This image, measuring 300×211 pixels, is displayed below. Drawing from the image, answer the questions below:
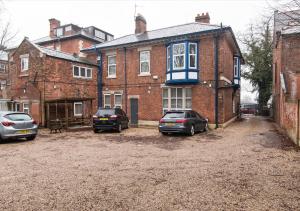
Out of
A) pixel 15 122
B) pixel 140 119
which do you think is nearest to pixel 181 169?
pixel 15 122

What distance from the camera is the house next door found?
64.9 ft

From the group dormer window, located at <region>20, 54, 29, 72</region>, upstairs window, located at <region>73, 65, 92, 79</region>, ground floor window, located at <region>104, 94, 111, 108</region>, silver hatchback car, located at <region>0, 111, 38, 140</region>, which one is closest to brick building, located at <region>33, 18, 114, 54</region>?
upstairs window, located at <region>73, 65, 92, 79</region>

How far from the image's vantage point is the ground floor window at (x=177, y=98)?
1745 centimetres

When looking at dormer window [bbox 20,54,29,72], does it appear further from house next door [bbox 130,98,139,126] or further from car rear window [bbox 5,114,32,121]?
house next door [bbox 130,98,139,126]

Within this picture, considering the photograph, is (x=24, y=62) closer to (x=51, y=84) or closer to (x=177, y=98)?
(x=51, y=84)

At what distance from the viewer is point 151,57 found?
61.8 ft

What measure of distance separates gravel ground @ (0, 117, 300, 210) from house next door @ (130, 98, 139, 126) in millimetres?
10638

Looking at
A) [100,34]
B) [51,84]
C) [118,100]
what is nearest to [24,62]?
[51,84]

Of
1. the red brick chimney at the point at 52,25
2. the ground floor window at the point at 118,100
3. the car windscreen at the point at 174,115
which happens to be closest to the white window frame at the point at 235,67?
the ground floor window at the point at 118,100

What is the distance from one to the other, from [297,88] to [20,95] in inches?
809

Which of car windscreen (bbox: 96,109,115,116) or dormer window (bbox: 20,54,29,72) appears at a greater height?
dormer window (bbox: 20,54,29,72)

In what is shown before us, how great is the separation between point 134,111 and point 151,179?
1444 cm

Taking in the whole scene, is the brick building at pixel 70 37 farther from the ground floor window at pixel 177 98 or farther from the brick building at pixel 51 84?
the ground floor window at pixel 177 98

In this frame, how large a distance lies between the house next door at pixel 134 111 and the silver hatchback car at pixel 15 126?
9157 millimetres
